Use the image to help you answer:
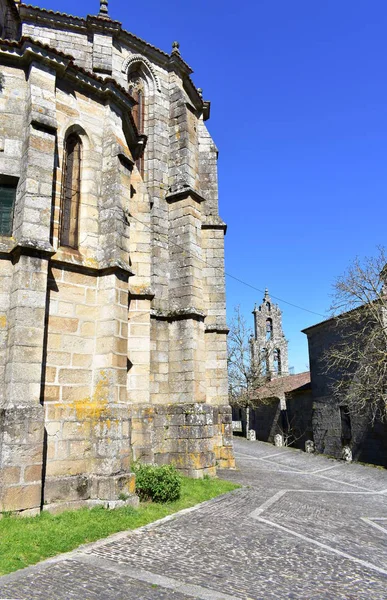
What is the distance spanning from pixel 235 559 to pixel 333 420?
14804mm

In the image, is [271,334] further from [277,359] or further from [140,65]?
[140,65]

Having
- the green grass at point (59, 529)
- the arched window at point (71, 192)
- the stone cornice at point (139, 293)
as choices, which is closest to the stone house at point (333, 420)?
the stone cornice at point (139, 293)

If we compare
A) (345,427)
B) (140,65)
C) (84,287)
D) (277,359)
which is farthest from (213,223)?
(277,359)

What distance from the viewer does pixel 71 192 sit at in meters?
7.88

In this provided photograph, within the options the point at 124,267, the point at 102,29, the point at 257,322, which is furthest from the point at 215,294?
the point at 257,322

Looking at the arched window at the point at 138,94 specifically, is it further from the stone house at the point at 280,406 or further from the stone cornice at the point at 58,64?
the stone house at the point at 280,406

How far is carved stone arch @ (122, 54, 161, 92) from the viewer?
12.2 m

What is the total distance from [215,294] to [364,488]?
6.52 m

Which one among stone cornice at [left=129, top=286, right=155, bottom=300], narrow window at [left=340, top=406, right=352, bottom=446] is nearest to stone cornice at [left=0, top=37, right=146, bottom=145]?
stone cornice at [left=129, top=286, right=155, bottom=300]

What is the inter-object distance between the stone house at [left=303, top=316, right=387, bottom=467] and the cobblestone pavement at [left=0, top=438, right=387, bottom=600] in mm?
7966

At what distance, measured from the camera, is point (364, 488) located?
11141mm

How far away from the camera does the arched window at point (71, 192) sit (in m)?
7.68

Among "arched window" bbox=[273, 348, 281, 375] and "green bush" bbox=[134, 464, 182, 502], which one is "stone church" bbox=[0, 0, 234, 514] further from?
"arched window" bbox=[273, 348, 281, 375]

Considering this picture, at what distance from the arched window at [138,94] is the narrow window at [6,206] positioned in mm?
6251
